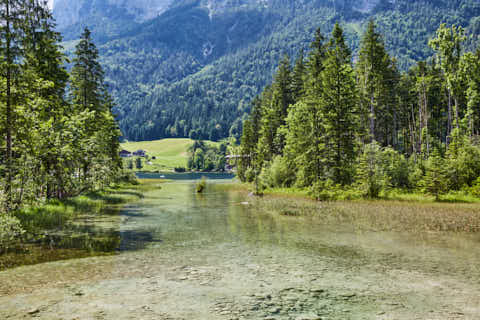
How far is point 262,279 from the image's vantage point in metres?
12.6

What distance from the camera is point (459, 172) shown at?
37.2 m

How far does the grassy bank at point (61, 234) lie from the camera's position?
1571cm

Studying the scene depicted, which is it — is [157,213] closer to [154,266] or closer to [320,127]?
[154,266]

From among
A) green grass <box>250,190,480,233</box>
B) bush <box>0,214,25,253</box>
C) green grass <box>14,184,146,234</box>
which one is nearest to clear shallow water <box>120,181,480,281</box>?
green grass <box>250,190,480,233</box>

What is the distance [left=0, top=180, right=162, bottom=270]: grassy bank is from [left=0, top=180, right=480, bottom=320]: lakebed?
1.08 meters

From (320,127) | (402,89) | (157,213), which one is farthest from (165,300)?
(402,89)

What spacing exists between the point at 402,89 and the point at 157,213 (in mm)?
54769

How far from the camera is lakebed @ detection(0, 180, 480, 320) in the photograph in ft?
31.8

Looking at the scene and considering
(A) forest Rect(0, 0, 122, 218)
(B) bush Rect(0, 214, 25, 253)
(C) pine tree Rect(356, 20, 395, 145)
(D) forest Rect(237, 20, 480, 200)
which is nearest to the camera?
(B) bush Rect(0, 214, 25, 253)

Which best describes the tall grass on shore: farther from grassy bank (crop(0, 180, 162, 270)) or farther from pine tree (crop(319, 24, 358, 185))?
grassy bank (crop(0, 180, 162, 270))

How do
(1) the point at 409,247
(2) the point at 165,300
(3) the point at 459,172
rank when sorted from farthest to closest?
(3) the point at 459,172, (1) the point at 409,247, (2) the point at 165,300

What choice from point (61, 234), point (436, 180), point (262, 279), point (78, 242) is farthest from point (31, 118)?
point (436, 180)

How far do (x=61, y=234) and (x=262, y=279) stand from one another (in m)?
13.8

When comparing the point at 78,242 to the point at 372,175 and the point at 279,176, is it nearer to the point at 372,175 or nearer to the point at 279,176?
the point at 372,175
